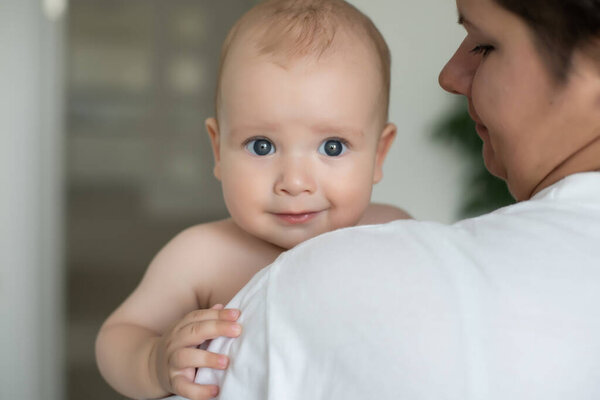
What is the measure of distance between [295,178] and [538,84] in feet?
1.22

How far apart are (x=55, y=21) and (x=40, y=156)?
21.4 inches

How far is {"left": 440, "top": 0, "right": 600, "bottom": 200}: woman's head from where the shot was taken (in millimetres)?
731

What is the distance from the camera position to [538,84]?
2.54 feet

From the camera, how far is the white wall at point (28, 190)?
2697 mm

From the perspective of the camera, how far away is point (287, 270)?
672 mm

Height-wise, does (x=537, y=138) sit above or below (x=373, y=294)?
above

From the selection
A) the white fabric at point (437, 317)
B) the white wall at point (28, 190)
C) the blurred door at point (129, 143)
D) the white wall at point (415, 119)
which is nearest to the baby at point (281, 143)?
the white fabric at point (437, 317)

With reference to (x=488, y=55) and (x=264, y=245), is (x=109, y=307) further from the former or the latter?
(x=488, y=55)

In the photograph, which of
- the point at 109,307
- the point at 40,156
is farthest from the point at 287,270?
the point at 109,307

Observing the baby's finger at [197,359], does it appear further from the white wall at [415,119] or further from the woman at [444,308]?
the white wall at [415,119]

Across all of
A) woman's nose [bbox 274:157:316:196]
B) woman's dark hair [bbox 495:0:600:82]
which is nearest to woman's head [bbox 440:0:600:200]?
woman's dark hair [bbox 495:0:600:82]

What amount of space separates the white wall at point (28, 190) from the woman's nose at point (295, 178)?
6.55 ft

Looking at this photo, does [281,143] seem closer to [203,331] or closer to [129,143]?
[203,331]

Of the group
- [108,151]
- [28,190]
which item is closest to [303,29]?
[28,190]
